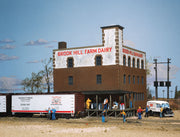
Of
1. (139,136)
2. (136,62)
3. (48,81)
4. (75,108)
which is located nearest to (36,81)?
(48,81)

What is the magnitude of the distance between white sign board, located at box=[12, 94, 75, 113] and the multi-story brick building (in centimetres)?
549

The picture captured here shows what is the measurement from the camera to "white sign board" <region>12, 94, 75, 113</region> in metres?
40.0

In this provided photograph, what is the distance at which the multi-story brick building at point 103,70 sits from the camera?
47312 millimetres

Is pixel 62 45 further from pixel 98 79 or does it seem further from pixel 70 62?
pixel 98 79

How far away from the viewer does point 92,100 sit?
47781 millimetres

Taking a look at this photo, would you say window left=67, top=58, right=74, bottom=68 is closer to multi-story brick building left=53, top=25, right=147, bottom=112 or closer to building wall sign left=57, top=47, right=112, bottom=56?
multi-story brick building left=53, top=25, right=147, bottom=112

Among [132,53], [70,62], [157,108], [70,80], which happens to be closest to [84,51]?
[70,62]

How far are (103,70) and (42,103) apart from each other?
11.4 m

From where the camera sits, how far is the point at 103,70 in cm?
4834

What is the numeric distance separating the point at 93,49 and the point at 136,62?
8.88m

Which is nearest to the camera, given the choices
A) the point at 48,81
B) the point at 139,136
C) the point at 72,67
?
the point at 139,136

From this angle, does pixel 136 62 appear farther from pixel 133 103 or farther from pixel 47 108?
pixel 47 108

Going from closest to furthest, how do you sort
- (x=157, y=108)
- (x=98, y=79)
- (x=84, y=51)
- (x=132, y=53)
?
(x=157, y=108)
(x=98, y=79)
(x=84, y=51)
(x=132, y=53)

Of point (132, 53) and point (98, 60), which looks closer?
point (98, 60)
